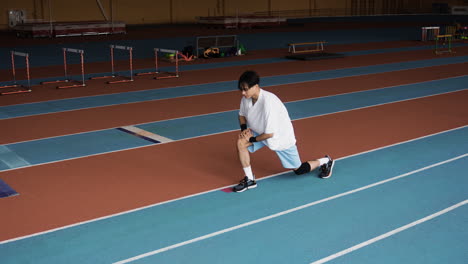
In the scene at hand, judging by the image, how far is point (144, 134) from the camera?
10047 mm

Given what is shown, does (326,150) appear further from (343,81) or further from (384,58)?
(384,58)

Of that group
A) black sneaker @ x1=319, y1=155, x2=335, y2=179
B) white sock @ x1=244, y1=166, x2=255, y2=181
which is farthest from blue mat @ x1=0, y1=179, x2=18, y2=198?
black sneaker @ x1=319, y1=155, x2=335, y2=179

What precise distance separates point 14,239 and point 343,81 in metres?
11.9

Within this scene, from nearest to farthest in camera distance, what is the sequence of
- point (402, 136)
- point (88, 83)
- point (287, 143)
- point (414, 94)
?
1. point (287, 143)
2. point (402, 136)
3. point (414, 94)
4. point (88, 83)

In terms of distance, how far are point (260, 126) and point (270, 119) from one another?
8.9 inches

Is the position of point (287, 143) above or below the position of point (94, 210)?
above

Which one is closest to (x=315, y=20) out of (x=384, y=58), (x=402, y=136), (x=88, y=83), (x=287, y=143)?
(x=384, y=58)

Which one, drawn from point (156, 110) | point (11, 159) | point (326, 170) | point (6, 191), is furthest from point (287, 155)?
point (156, 110)

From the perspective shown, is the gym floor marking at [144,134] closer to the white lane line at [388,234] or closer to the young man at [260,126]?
the young man at [260,126]

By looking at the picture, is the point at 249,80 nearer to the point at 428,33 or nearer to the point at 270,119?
the point at 270,119

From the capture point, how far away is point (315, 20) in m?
42.2

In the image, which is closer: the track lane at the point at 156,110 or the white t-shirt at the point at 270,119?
the white t-shirt at the point at 270,119

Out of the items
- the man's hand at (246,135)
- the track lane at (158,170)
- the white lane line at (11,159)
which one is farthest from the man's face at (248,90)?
the white lane line at (11,159)

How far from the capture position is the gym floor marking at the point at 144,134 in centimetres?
962
